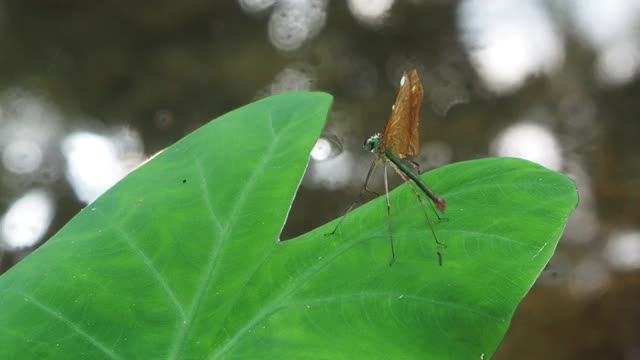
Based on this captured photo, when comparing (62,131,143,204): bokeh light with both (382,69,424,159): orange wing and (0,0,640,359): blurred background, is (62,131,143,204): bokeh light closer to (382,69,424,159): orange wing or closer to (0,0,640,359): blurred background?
(0,0,640,359): blurred background

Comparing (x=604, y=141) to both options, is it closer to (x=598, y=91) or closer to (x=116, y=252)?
(x=598, y=91)

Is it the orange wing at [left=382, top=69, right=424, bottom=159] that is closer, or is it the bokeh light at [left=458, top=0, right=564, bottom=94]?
the orange wing at [left=382, top=69, right=424, bottom=159]

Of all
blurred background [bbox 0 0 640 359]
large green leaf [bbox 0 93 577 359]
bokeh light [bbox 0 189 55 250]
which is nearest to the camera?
large green leaf [bbox 0 93 577 359]

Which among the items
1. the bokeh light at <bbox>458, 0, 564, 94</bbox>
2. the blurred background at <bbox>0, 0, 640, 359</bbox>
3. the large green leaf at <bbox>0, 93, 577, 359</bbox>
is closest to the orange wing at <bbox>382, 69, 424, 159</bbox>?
the large green leaf at <bbox>0, 93, 577, 359</bbox>

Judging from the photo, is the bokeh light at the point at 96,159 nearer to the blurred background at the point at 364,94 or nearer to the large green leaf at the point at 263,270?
the blurred background at the point at 364,94

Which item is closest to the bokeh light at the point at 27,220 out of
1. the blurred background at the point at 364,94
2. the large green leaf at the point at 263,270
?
the blurred background at the point at 364,94

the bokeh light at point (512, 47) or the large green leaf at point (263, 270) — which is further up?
the large green leaf at point (263, 270)

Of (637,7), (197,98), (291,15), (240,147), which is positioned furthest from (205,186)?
(637,7)
